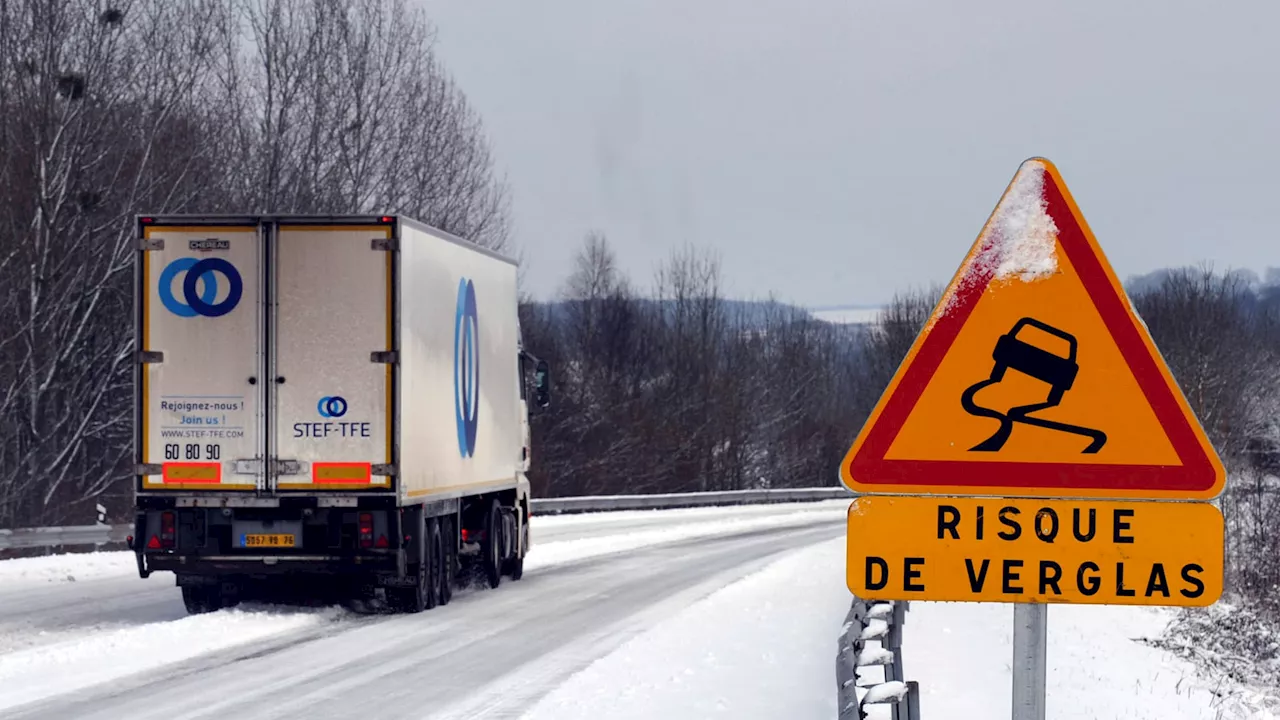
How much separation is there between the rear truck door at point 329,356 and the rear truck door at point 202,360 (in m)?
0.23

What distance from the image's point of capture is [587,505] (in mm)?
41719

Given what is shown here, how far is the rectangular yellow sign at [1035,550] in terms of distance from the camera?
4.03 m

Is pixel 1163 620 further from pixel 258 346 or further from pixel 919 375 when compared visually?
pixel 919 375

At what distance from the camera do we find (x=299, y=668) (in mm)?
12203

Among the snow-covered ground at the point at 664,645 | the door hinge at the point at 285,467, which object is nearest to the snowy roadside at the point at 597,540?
the snow-covered ground at the point at 664,645

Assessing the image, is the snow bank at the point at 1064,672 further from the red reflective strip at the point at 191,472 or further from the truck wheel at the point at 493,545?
the red reflective strip at the point at 191,472

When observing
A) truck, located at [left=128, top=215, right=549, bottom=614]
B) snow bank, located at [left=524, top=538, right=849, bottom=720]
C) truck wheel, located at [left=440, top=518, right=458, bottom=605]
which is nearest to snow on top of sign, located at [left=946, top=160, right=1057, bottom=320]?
snow bank, located at [left=524, top=538, right=849, bottom=720]

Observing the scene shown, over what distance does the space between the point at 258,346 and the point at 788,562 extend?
40.9ft

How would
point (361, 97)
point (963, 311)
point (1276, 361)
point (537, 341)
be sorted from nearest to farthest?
point (963, 311), point (361, 97), point (537, 341), point (1276, 361)

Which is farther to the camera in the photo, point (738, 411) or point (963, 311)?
point (738, 411)

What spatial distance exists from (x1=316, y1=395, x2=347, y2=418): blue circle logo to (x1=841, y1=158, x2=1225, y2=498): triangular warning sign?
11597 millimetres

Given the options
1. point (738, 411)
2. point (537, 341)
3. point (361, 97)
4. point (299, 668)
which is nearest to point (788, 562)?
point (299, 668)

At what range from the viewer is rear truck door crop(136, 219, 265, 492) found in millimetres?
15086

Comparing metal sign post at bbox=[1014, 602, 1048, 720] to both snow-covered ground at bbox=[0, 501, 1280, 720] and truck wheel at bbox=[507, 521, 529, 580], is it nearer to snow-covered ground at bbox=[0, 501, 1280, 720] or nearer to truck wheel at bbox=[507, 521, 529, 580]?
snow-covered ground at bbox=[0, 501, 1280, 720]
